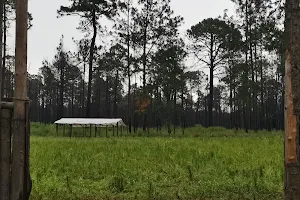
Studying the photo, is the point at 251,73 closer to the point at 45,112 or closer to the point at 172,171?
the point at 172,171

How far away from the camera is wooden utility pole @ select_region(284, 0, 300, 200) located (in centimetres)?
389

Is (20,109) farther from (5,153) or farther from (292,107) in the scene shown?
(292,107)

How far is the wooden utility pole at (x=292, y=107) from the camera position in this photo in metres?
3.89

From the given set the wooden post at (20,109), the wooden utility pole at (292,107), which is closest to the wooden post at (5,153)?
the wooden post at (20,109)

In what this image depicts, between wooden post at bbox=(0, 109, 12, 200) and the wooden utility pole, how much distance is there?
2.98 metres

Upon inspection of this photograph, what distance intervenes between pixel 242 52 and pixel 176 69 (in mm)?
7246

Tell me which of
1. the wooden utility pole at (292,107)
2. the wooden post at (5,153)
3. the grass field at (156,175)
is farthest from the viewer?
the grass field at (156,175)

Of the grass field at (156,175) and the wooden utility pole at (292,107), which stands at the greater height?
the wooden utility pole at (292,107)

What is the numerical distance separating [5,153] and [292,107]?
3104 millimetres

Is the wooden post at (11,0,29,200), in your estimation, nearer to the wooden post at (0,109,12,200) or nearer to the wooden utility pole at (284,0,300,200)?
the wooden post at (0,109,12,200)

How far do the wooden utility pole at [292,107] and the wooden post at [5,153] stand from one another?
2.98 metres

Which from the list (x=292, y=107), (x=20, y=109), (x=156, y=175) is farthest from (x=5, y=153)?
(x=156, y=175)

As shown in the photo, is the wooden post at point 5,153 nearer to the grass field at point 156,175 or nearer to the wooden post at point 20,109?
the wooden post at point 20,109

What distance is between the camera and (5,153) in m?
4.10
